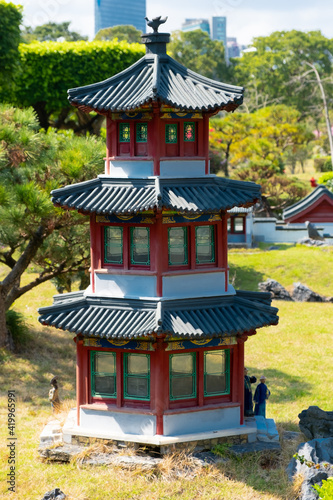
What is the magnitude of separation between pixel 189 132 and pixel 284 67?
6942 cm

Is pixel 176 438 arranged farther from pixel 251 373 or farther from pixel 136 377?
pixel 251 373

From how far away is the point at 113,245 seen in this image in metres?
16.6

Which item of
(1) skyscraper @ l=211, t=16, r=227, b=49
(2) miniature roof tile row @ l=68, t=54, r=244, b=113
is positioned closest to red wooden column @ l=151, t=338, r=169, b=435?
(2) miniature roof tile row @ l=68, t=54, r=244, b=113

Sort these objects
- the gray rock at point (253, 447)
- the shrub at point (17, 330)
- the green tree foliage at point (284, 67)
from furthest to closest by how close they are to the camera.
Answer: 1. the green tree foliage at point (284, 67)
2. the shrub at point (17, 330)
3. the gray rock at point (253, 447)

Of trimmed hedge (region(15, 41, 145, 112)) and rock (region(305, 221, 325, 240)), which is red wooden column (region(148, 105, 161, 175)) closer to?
trimmed hedge (region(15, 41, 145, 112))

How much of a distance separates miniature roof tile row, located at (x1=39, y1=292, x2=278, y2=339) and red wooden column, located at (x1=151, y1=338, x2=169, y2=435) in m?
0.89

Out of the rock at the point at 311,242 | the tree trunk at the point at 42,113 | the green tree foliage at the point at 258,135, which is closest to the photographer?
the tree trunk at the point at 42,113

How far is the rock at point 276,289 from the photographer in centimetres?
3659

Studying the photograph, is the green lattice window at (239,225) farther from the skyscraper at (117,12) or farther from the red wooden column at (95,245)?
the skyscraper at (117,12)

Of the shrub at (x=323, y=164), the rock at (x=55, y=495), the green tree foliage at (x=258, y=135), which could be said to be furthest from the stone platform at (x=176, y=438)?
the shrub at (x=323, y=164)

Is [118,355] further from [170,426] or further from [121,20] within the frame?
[121,20]

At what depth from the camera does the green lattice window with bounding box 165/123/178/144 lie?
1641cm

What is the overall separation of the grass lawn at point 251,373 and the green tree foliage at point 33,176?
9.74ft

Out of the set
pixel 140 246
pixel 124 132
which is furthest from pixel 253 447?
pixel 124 132
